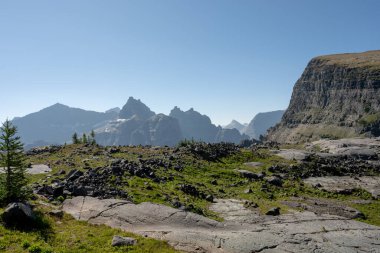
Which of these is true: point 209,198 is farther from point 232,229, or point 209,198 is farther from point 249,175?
point 249,175

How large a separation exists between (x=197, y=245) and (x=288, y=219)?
11790 millimetres

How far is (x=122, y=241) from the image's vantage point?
75.9 ft

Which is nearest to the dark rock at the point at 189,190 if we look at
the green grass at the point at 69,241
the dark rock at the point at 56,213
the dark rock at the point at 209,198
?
the dark rock at the point at 209,198

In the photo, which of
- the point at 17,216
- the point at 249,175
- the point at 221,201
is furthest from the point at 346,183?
the point at 17,216

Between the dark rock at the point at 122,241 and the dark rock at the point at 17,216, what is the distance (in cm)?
715

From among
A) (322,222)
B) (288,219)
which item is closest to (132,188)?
(288,219)

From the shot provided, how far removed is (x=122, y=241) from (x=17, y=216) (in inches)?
336

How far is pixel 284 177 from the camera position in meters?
54.1

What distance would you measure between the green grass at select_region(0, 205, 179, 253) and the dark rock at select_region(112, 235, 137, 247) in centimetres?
35

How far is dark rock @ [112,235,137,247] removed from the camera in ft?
75.3

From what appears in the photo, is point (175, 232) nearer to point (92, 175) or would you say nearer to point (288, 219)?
point (288, 219)

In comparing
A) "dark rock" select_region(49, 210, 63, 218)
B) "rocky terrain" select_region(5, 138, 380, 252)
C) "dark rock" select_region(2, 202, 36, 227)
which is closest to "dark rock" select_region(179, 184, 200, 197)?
"rocky terrain" select_region(5, 138, 380, 252)

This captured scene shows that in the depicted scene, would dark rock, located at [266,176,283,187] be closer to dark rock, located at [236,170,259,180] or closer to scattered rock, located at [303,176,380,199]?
dark rock, located at [236,170,259,180]

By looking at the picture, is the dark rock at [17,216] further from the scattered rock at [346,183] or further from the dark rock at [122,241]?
the scattered rock at [346,183]
